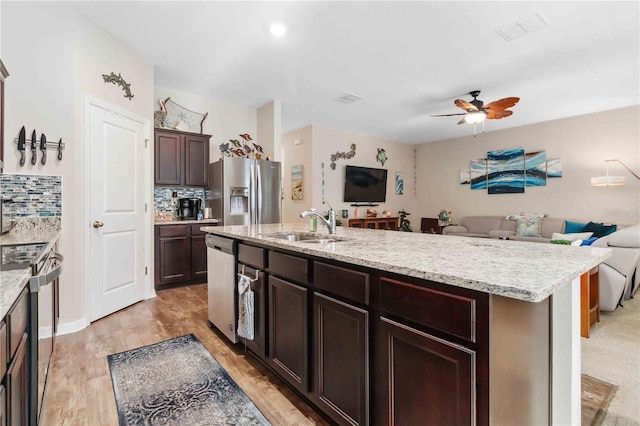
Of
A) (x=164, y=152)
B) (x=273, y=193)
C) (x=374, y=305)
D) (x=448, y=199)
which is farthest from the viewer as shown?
(x=448, y=199)

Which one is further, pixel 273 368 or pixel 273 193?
pixel 273 193

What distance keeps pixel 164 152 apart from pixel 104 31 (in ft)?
4.78

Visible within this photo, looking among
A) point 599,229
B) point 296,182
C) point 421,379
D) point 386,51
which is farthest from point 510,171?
point 421,379

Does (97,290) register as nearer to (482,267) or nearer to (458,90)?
(482,267)

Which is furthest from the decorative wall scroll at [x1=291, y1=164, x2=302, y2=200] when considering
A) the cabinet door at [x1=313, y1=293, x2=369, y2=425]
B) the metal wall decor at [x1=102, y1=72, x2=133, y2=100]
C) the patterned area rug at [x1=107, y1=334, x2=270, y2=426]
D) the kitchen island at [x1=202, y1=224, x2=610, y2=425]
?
the cabinet door at [x1=313, y1=293, x2=369, y2=425]

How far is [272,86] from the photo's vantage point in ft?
14.3

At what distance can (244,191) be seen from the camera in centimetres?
449

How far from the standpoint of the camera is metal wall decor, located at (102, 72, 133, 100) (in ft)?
10.3

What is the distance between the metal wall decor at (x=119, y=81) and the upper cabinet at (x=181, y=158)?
704 mm

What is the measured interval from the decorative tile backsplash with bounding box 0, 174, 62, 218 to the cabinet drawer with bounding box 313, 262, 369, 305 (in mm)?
2536

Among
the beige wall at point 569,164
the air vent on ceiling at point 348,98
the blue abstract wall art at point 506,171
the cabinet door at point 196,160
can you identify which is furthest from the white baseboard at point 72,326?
the blue abstract wall art at point 506,171

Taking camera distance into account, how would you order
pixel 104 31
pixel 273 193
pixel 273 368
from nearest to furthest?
pixel 273 368 < pixel 104 31 < pixel 273 193

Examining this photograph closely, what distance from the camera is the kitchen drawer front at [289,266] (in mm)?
1703

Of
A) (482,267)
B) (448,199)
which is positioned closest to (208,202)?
(482,267)
